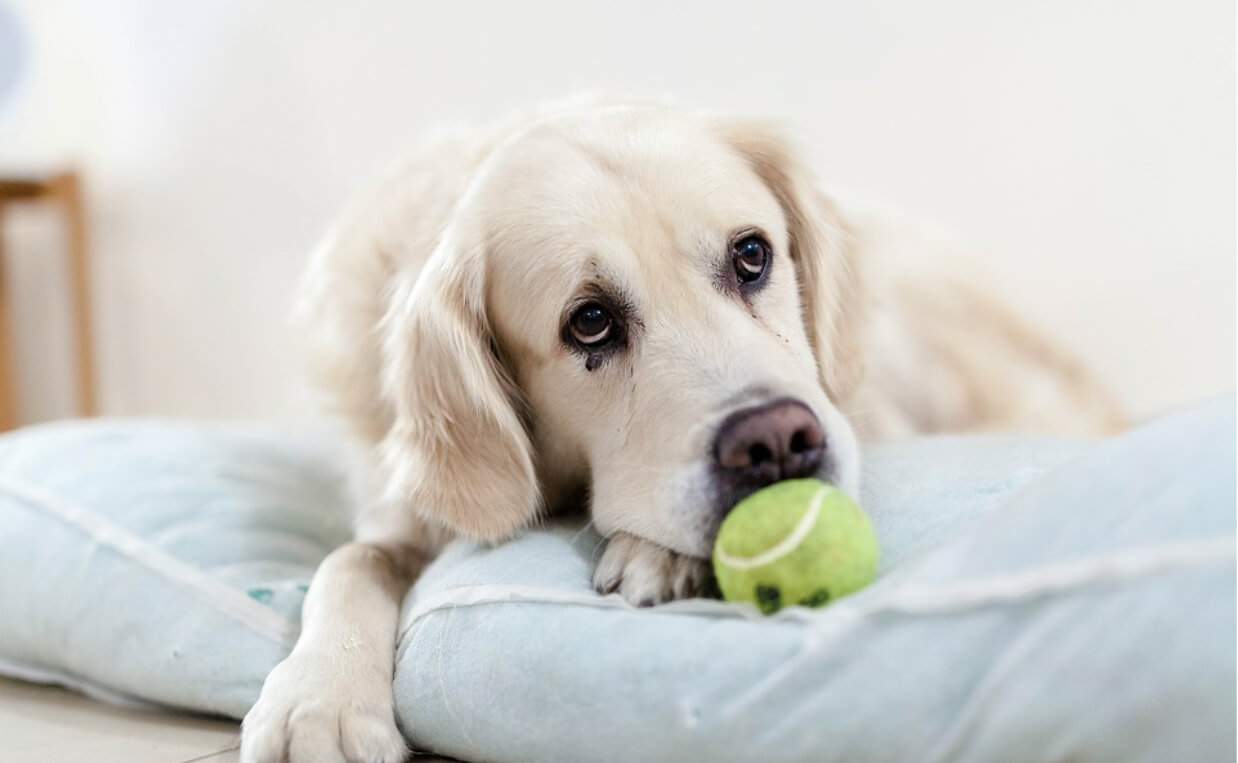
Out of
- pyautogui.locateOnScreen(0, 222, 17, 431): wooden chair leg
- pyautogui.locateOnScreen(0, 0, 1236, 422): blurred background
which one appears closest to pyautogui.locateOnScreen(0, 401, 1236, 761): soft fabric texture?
pyautogui.locateOnScreen(0, 0, 1236, 422): blurred background

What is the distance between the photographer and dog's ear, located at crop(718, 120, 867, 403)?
5.48 ft

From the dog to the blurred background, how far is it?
0.40m

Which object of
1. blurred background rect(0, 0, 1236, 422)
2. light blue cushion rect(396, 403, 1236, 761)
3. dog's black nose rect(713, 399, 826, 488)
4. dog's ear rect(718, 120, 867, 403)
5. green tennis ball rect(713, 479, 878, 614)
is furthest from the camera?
blurred background rect(0, 0, 1236, 422)

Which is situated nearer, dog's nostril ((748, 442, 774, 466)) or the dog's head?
dog's nostril ((748, 442, 774, 466))

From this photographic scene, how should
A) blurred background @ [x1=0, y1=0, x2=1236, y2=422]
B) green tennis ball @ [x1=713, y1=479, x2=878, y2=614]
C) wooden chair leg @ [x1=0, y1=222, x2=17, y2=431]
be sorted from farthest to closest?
wooden chair leg @ [x1=0, y1=222, x2=17, y2=431] < blurred background @ [x1=0, y1=0, x2=1236, y2=422] < green tennis ball @ [x1=713, y1=479, x2=878, y2=614]

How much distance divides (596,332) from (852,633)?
0.61m

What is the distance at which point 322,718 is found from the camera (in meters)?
1.08

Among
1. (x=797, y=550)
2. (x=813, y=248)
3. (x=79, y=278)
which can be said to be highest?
(x=813, y=248)

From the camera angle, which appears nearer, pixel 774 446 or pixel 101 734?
pixel 774 446

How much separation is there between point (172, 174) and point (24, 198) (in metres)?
0.58

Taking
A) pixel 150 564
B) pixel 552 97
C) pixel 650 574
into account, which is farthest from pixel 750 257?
pixel 552 97

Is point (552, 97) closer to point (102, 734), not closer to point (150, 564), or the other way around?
point (150, 564)

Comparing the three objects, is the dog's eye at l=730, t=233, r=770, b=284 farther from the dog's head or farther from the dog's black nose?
the dog's black nose

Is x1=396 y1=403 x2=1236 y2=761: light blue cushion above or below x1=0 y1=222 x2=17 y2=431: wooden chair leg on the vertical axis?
above
